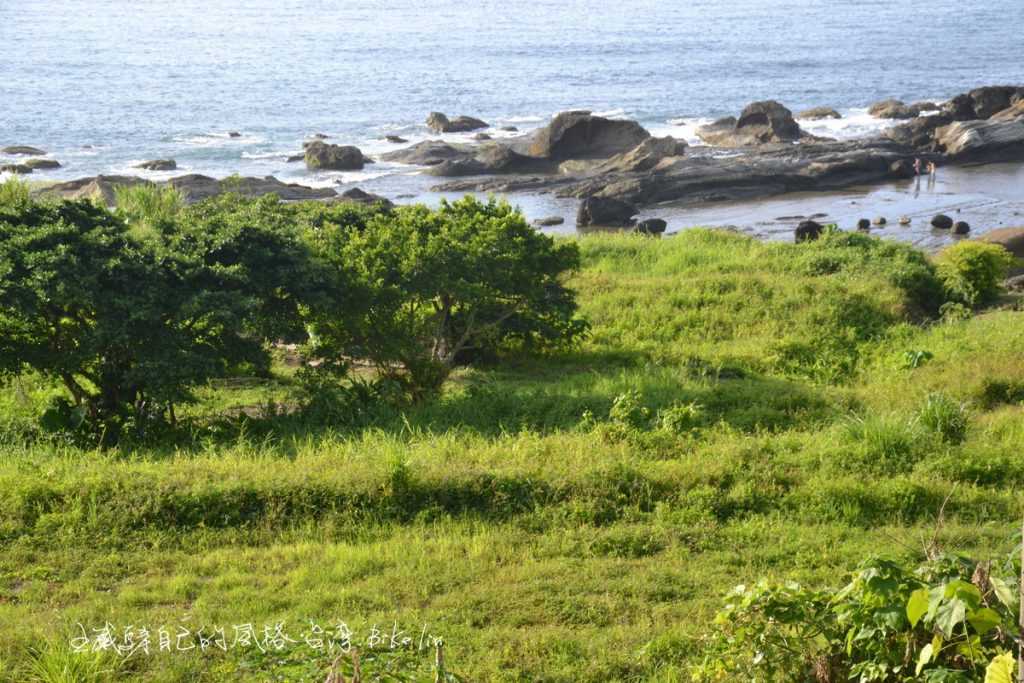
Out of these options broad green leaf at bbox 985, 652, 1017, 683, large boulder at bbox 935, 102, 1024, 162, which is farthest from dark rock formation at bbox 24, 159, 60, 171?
broad green leaf at bbox 985, 652, 1017, 683

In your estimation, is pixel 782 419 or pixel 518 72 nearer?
pixel 782 419

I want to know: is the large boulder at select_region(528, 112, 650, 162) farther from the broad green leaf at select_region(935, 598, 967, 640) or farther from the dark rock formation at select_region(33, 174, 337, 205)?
the broad green leaf at select_region(935, 598, 967, 640)

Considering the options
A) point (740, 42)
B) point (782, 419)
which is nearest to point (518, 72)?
point (740, 42)

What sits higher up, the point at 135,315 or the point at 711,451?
the point at 135,315

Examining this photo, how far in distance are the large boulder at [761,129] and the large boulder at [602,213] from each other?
46.2 feet

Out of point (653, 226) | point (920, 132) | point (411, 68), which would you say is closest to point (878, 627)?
point (653, 226)

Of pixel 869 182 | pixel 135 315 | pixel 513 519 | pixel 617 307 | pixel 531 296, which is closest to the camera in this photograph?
pixel 513 519

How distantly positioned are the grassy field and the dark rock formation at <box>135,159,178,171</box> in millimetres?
33471

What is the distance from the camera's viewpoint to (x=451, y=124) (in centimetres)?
5816

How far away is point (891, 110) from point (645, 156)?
769 inches

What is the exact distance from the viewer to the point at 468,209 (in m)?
17.3

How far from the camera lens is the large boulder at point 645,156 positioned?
145 ft

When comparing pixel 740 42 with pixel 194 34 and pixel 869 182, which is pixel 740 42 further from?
pixel 869 182

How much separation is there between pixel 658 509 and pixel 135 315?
6.20 m
